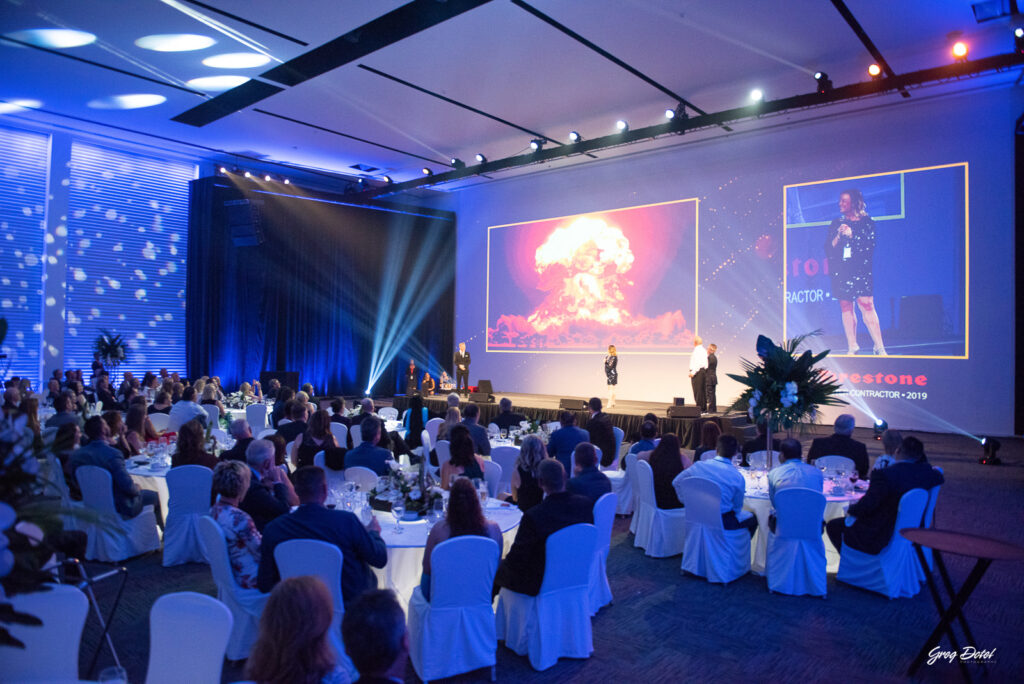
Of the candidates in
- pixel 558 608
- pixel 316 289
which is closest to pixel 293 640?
pixel 558 608

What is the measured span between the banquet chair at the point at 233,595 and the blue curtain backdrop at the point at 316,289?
1247 cm

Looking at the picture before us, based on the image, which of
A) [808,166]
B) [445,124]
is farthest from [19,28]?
[808,166]

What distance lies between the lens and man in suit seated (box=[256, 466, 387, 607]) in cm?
329

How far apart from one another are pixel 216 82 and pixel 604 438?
8626 mm

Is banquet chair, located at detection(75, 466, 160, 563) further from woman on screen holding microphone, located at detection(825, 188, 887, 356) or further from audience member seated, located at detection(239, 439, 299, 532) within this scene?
woman on screen holding microphone, located at detection(825, 188, 887, 356)

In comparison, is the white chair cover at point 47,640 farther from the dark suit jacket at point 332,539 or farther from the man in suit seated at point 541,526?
the man in suit seated at point 541,526

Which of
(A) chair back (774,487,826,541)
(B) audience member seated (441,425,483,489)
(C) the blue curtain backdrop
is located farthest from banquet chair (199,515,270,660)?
(C) the blue curtain backdrop

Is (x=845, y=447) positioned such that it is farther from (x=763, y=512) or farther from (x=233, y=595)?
(x=233, y=595)

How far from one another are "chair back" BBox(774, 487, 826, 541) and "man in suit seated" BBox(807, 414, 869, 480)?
4.98 feet

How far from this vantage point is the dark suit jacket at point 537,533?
3756mm

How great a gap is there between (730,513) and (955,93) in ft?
32.5

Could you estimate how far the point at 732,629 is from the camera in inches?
171

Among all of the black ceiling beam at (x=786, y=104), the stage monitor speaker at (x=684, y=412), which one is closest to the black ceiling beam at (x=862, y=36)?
the black ceiling beam at (x=786, y=104)

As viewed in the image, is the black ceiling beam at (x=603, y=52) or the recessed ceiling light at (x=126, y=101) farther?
the recessed ceiling light at (x=126, y=101)
